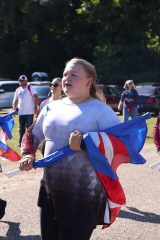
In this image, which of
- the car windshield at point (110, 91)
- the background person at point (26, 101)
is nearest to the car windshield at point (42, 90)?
the car windshield at point (110, 91)

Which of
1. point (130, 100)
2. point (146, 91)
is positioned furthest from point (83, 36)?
point (130, 100)

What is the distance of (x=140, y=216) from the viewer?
6047 mm

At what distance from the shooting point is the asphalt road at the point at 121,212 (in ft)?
17.6

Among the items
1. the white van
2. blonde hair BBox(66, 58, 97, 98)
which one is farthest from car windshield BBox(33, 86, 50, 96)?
blonde hair BBox(66, 58, 97, 98)

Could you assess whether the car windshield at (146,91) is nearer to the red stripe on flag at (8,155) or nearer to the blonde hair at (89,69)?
the red stripe on flag at (8,155)

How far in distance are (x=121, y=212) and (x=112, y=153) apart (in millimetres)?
3017

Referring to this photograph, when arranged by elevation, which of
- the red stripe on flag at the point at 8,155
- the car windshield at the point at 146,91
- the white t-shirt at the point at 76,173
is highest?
the white t-shirt at the point at 76,173

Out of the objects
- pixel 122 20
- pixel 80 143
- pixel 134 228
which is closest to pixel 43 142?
pixel 80 143

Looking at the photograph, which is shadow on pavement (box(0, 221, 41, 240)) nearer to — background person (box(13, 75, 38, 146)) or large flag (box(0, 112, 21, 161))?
large flag (box(0, 112, 21, 161))

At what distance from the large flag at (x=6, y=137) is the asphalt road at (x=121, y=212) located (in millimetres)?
845

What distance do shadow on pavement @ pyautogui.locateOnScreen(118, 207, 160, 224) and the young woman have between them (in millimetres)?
2615

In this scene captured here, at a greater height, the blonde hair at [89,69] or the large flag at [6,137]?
the blonde hair at [89,69]

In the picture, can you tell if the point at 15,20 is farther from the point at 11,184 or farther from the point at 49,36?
the point at 11,184

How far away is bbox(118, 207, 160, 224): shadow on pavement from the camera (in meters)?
5.89
